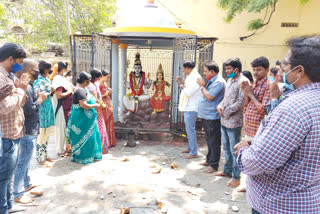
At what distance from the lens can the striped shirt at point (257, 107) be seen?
3.26 m

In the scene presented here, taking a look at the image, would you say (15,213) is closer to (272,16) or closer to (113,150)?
(113,150)

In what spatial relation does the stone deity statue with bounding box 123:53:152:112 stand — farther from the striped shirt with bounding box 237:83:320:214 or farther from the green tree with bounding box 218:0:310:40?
the striped shirt with bounding box 237:83:320:214

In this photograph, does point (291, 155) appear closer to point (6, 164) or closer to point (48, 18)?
point (6, 164)

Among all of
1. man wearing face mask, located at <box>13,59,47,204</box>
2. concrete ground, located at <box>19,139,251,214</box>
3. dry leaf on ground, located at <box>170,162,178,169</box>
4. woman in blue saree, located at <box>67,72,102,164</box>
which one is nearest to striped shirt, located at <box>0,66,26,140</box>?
man wearing face mask, located at <box>13,59,47,204</box>

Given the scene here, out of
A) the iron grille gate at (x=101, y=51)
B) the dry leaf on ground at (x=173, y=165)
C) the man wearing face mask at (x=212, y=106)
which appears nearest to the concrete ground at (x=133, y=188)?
the dry leaf on ground at (x=173, y=165)

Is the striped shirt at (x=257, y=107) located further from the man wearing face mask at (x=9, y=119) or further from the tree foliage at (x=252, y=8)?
the tree foliage at (x=252, y=8)

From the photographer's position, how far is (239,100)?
3674mm

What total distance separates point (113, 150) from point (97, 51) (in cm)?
227

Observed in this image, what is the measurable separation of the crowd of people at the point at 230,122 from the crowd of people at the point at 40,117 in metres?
0.01

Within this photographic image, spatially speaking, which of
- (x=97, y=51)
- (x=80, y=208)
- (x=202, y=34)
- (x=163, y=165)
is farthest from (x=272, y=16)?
(x=80, y=208)

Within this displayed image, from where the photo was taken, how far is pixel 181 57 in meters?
6.12

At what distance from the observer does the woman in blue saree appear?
4.25 m

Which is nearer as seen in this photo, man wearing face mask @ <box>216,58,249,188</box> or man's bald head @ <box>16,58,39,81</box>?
man's bald head @ <box>16,58,39,81</box>

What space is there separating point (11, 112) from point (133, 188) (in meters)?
1.93
